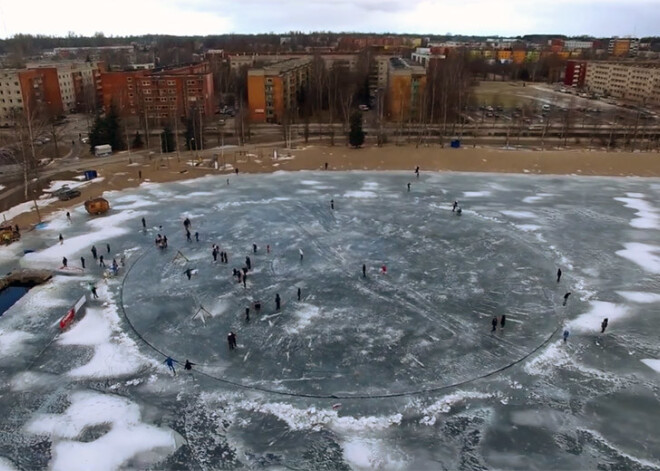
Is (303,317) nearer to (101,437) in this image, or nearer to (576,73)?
(101,437)

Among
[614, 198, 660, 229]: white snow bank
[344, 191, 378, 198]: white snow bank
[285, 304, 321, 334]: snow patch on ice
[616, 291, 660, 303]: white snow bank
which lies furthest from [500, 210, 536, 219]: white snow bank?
[285, 304, 321, 334]: snow patch on ice

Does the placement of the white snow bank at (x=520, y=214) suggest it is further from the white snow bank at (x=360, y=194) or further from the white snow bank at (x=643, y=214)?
the white snow bank at (x=360, y=194)

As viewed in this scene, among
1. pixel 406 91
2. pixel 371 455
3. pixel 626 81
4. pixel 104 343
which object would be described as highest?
pixel 626 81

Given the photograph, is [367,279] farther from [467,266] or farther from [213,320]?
[213,320]

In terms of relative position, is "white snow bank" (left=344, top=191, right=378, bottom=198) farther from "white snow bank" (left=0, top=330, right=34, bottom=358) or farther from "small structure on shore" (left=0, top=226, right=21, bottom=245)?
"white snow bank" (left=0, top=330, right=34, bottom=358)

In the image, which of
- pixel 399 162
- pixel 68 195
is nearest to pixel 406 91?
pixel 399 162

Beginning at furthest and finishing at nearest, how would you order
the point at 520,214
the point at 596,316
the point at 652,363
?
the point at 520,214
the point at 596,316
the point at 652,363
